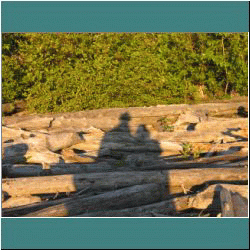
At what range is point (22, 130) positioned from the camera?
29.6 feet

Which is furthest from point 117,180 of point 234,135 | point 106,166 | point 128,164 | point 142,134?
point 234,135

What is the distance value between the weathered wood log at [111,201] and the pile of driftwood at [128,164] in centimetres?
1

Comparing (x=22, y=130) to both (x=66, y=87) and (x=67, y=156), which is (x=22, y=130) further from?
(x=66, y=87)

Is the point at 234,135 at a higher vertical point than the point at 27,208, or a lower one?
higher

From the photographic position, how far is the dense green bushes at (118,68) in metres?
11.3

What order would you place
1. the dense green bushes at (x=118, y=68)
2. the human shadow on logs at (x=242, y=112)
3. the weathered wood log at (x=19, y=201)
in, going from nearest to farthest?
the weathered wood log at (x=19, y=201) → the human shadow on logs at (x=242, y=112) → the dense green bushes at (x=118, y=68)

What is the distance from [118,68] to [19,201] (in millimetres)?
6143

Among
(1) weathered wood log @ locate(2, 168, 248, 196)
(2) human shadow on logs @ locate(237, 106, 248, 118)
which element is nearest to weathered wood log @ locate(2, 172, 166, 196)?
(1) weathered wood log @ locate(2, 168, 248, 196)

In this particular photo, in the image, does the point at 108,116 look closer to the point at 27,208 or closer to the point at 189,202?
the point at 189,202

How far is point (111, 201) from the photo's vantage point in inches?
222

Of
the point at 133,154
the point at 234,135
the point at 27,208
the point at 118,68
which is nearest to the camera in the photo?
the point at 27,208

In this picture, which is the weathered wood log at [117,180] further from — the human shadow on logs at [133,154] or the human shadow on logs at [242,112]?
the human shadow on logs at [242,112]

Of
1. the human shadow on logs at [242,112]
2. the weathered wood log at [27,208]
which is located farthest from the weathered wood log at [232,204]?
the human shadow on logs at [242,112]

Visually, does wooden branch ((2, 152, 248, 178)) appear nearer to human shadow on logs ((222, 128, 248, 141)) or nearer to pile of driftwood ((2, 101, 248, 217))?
pile of driftwood ((2, 101, 248, 217))
